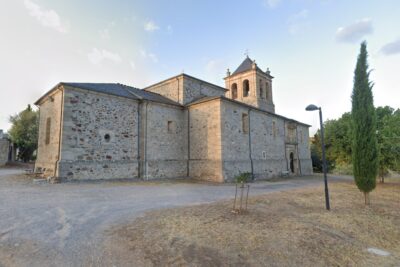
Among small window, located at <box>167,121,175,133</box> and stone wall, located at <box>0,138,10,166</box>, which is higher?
small window, located at <box>167,121,175,133</box>

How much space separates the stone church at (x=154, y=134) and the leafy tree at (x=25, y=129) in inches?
498

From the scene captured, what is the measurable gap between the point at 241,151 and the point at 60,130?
37.2 ft

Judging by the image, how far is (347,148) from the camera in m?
21.6

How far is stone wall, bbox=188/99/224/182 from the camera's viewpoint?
14375mm

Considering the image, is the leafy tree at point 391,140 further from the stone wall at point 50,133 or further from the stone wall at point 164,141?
the stone wall at point 50,133

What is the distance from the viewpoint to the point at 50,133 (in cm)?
1352

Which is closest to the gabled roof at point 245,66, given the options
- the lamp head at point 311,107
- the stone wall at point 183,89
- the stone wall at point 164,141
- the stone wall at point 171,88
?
the stone wall at point 183,89

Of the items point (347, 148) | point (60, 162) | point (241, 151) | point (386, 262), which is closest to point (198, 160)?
point (241, 151)

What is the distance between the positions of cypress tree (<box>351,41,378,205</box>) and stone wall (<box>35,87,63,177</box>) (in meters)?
13.7

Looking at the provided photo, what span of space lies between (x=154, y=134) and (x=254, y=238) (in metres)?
11.6

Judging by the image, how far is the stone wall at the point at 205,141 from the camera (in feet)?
47.2

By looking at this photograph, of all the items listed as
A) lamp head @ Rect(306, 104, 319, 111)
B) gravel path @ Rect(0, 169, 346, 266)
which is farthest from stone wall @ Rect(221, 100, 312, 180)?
lamp head @ Rect(306, 104, 319, 111)

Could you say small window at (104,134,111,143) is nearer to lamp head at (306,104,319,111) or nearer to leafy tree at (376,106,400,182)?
lamp head at (306,104,319,111)

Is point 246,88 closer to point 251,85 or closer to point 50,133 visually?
point 251,85
